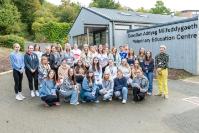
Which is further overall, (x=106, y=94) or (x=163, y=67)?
(x=163, y=67)

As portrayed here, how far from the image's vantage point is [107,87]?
1078cm

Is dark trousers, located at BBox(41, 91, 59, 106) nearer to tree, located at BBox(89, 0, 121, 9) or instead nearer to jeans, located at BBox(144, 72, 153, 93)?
jeans, located at BBox(144, 72, 153, 93)

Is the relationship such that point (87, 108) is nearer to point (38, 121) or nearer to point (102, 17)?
point (38, 121)

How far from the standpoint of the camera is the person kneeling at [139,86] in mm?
10922

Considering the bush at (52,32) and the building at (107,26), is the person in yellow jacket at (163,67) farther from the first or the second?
the bush at (52,32)

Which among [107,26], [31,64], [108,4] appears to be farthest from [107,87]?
[108,4]

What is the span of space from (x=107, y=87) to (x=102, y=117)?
1893mm

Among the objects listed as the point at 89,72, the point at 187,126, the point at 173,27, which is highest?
the point at 173,27

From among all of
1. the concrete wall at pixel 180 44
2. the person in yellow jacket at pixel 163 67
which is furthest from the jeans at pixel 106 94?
the concrete wall at pixel 180 44

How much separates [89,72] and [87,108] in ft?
4.54

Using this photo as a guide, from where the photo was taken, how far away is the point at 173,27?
18.6 metres

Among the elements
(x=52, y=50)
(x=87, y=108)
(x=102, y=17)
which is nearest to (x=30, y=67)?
(x=52, y=50)

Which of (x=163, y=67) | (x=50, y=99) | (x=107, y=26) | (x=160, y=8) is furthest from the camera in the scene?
(x=160, y=8)

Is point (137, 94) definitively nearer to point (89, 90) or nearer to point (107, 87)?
point (107, 87)
